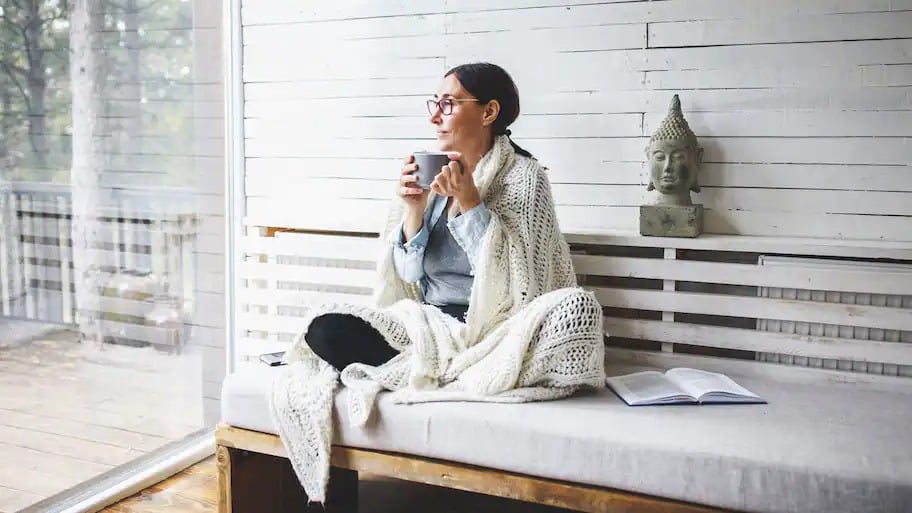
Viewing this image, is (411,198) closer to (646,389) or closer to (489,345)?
(489,345)

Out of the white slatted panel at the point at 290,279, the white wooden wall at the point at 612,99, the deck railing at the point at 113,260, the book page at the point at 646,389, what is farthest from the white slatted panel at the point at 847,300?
the deck railing at the point at 113,260

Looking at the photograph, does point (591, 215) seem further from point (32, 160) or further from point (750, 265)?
point (32, 160)

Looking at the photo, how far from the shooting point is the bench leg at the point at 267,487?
1.99 m

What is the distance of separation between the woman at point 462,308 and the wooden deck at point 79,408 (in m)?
0.67

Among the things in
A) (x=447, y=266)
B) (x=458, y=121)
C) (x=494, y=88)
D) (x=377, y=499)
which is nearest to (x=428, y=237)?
(x=447, y=266)

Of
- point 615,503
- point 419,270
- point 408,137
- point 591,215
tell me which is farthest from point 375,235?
point 615,503

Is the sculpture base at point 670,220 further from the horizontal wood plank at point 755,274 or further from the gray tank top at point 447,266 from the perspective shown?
the gray tank top at point 447,266

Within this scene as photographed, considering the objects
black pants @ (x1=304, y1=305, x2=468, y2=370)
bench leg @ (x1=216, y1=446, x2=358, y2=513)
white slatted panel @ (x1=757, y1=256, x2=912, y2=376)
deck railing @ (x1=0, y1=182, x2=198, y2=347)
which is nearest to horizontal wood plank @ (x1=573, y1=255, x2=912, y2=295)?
white slatted panel @ (x1=757, y1=256, x2=912, y2=376)

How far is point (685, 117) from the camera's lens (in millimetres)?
2316

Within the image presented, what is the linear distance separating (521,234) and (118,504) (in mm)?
1355

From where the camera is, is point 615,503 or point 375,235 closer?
point 615,503

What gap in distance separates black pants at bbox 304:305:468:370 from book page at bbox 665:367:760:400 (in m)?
0.68

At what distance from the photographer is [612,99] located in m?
2.39

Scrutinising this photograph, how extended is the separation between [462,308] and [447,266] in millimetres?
120
